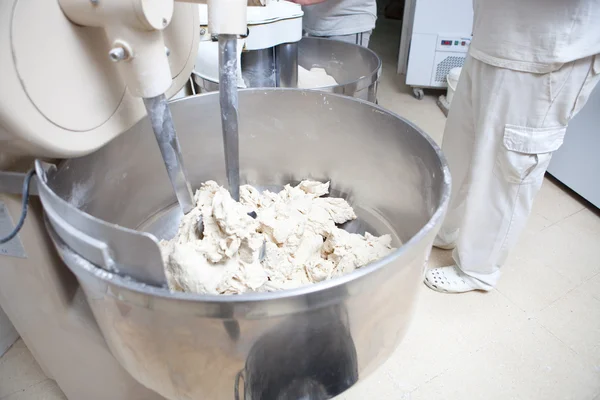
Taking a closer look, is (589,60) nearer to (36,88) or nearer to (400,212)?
(400,212)

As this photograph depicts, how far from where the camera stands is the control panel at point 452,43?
2121 millimetres

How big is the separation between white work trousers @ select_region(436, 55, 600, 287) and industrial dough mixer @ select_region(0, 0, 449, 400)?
41 centimetres

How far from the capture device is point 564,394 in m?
0.98

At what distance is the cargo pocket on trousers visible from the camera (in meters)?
0.92

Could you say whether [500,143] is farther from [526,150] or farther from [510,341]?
[510,341]

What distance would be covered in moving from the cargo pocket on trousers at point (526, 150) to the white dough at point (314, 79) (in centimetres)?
56

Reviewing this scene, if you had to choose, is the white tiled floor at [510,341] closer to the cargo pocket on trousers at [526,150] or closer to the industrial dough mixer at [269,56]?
the cargo pocket on trousers at [526,150]

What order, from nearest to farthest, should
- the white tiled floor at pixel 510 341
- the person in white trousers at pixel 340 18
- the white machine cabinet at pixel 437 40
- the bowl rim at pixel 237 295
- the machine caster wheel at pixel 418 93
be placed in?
the bowl rim at pixel 237 295 → the white tiled floor at pixel 510 341 → the person in white trousers at pixel 340 18 → the white machine cabinet at pixel 437 40 → the machine caster wheel at pixel 418 93

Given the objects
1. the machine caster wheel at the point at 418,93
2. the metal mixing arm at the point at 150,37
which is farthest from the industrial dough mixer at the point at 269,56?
the machine caster wheel at the point at 418,93

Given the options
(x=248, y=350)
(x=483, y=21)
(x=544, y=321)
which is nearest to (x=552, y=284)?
(x=544, y=321)

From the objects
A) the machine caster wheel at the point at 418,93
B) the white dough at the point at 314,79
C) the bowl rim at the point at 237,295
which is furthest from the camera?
the machine caster wheel at the point at 418,93

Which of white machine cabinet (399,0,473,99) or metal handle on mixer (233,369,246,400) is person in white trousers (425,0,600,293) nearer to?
metal handle on mixer (233,369,246,400)

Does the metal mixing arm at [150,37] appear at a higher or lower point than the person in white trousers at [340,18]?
higher

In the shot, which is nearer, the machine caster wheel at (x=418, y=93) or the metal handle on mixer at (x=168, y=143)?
the metal handle on mixer at (x=168, y=143)
